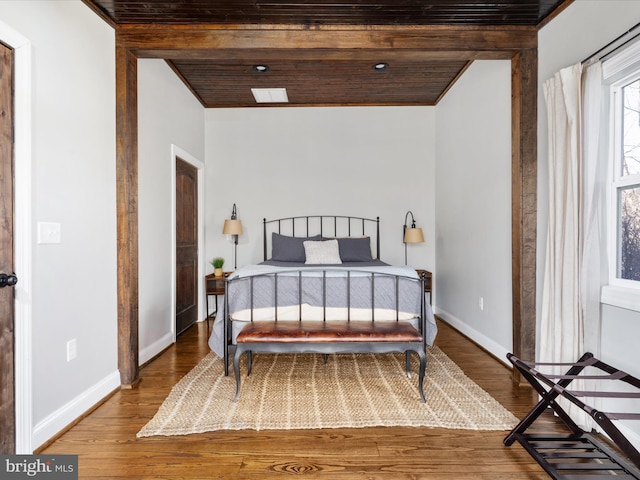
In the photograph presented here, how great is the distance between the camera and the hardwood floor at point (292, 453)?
1729mm

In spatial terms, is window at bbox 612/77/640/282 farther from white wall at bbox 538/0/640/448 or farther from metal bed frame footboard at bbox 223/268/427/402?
metal bed frame footboard at bbox 223/268/427/402

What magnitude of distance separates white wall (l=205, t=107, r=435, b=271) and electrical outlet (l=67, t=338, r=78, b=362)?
280cm

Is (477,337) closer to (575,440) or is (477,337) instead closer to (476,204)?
(476,204)

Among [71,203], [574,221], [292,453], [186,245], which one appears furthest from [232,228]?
[574,221]

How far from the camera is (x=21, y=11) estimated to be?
1.84m

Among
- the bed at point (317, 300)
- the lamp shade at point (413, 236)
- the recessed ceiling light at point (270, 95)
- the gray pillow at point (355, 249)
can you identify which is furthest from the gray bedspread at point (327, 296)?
the recessed ceiling light at point (270, 95)

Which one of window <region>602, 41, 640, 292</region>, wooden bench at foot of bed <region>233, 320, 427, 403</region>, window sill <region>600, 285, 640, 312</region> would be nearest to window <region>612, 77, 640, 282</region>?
window <region>602, 41, 640, 292</region>

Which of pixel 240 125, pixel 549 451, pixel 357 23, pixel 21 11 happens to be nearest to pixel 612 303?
pixel 549 451

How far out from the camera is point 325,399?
245cm

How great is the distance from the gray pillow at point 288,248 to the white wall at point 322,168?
1.59 feet

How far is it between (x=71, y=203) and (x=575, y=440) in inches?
118

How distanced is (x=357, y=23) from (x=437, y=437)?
270 cm

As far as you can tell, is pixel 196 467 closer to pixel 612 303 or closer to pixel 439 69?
pixel 612 303

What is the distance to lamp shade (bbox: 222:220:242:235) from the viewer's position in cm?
466
